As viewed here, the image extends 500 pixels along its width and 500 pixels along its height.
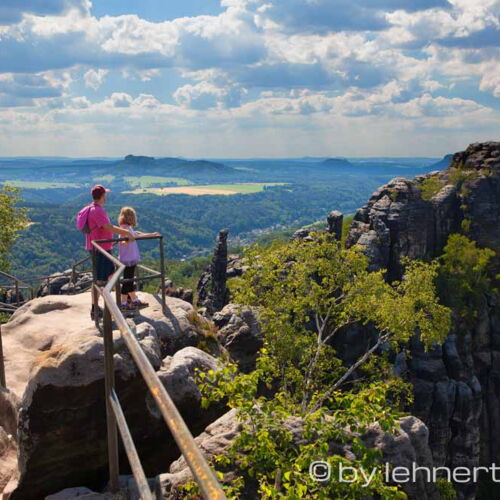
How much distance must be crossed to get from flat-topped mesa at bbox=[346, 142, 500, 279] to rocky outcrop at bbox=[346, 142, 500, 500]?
0.15 m

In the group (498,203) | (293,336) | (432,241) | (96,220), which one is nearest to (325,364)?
(293,336)

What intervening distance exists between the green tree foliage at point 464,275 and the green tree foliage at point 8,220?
5954cm

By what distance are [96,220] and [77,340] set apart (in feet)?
17.8

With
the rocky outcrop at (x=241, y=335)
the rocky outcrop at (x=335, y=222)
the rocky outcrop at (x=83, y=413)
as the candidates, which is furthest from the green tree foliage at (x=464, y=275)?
the rocky outcrop at (x=83, y=413)

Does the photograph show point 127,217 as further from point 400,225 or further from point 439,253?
point 439,253

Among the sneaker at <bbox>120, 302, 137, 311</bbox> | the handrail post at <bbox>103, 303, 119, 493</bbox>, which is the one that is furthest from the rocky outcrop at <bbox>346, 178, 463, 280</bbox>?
the handrail post at <bbox>103, 303, 119, 493</bbox>

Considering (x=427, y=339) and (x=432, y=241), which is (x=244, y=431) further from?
(x=432, y=241)

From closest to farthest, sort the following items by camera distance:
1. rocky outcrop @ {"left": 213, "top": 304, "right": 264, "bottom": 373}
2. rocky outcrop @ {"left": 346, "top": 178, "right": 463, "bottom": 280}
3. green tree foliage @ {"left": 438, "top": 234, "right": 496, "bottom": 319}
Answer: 1. rocky outcrop @ {"left": 213, "top": 304, "right": 264, "bottom": 373}
2. rocky outcrop @ {"left": 346, "top": 178, "right": 463, "bottom": 280}
3. green tree foliage @ {"left": 438, "top": 234, "right": 496, "bottom": 319}

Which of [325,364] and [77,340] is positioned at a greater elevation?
[77,340]

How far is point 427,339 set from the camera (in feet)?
105

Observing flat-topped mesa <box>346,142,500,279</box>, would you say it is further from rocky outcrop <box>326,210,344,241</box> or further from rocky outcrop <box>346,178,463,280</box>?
rocky outcrop <box>326,210,344,241</box>

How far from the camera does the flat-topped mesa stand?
78562 mm

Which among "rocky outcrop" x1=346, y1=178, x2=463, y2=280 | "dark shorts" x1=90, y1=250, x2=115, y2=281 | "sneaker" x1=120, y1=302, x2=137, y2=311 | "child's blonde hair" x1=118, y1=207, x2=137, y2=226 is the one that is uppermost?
"child's blonde hair" x1=118, y1=207, x2=137, y2=226

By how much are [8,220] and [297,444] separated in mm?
41666
